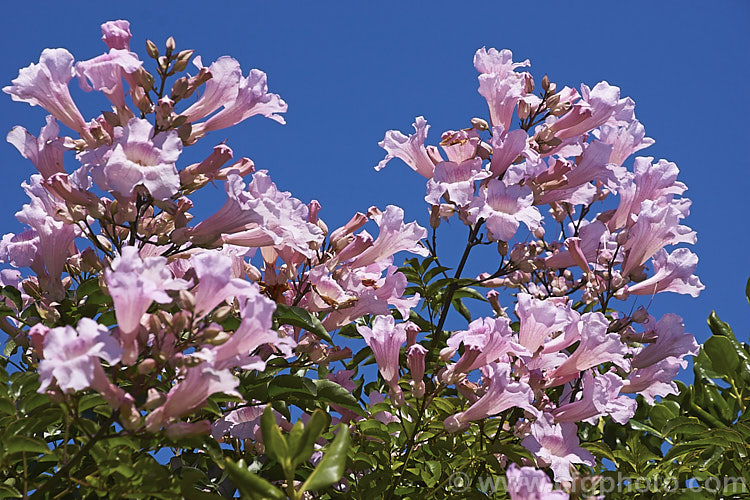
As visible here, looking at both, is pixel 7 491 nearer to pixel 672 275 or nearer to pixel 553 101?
pixel 553 101

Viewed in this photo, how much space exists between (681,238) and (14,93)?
8.80ft

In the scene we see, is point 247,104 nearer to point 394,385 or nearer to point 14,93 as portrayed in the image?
point 14,93

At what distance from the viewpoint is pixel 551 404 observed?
2.94 metres

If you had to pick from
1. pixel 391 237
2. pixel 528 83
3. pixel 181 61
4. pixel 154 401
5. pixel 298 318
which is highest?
pixel 528 83

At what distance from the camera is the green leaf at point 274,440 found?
1.90 m

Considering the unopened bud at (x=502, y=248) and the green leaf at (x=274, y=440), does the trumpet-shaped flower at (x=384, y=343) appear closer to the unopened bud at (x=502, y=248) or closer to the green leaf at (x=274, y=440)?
the unopened bud at (x=502, y=248)

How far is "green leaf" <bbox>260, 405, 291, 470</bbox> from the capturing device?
74.7 inches

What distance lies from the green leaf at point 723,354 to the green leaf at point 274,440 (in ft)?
7.68

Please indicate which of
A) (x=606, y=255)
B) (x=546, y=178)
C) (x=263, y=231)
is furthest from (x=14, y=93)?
(x=606, y=255)

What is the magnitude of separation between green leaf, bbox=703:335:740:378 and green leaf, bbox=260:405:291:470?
2342 millimetres

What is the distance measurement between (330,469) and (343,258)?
1.34 meters

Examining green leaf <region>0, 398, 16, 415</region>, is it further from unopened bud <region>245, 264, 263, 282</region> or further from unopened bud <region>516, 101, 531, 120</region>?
unopened bud <region>516, 101, 531, 120</region>

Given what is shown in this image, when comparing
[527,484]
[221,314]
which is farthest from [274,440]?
[527,484]

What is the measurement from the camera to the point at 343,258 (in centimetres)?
314
